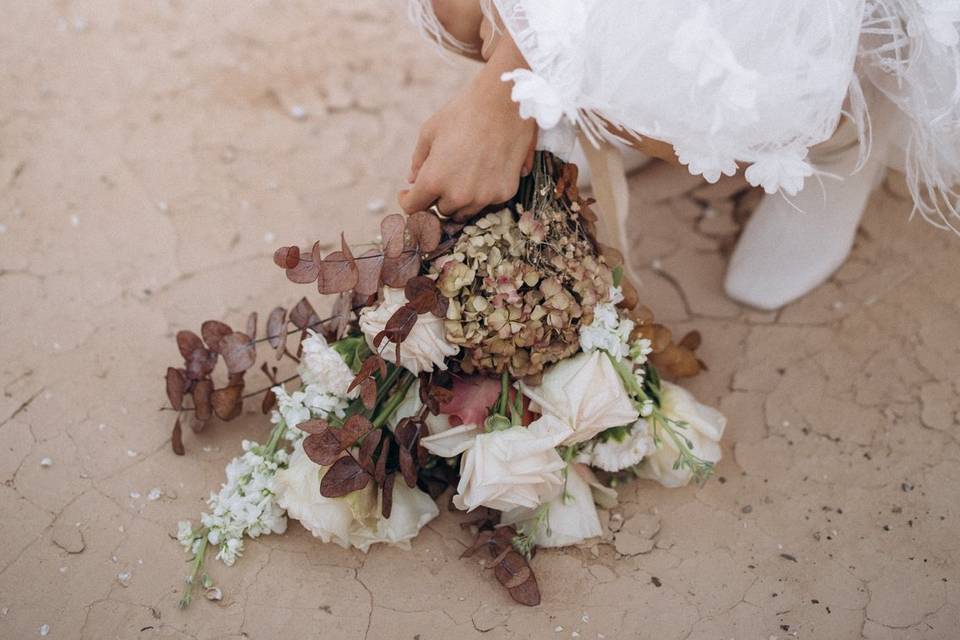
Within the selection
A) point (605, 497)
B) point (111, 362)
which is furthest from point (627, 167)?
point (111, 362)

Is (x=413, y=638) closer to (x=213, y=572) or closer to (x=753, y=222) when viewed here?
(x=213, y=572)

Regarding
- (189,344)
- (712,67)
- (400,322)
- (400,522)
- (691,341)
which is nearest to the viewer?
(712,67)

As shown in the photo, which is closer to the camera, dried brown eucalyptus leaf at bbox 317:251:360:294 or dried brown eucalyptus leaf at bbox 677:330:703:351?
dried brown eucalyptus leaf at bbox 317:251:360:294

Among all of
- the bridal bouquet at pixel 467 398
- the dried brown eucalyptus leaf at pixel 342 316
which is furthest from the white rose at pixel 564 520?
the dried brown eucalyptus leaf at pixel 342 316

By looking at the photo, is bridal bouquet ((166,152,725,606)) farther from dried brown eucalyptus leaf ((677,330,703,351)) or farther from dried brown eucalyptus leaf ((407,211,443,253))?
dried brown eucalyptus leaf ((677,330,703,351))

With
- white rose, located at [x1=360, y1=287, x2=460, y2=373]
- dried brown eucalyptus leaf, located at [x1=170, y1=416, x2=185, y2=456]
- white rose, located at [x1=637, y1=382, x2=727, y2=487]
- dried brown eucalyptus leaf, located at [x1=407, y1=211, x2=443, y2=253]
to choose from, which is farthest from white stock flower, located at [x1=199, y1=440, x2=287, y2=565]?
white rose, located at [x1=637, y1=382, x2=727, y2=487]

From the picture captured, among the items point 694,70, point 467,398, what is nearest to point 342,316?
point 467,398

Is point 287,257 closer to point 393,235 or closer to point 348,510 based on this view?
point 393,235
